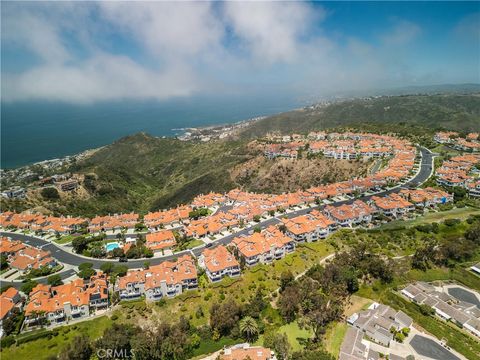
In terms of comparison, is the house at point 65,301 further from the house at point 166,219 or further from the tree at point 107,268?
the house at point 166,219

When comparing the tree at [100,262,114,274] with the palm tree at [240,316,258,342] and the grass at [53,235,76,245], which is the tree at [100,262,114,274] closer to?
the grass at [53,235,76,245]

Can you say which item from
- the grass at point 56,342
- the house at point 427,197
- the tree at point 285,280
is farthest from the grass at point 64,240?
the house at point 427,197

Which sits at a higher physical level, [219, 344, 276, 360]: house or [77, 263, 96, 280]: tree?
[77, 263, 96, 280]: tree

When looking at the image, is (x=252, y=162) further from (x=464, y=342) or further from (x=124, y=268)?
(x=464, y=342)

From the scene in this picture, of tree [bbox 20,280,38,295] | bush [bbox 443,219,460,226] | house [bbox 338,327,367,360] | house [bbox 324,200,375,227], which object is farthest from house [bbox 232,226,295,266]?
tree [bbox 20,280,38,295]

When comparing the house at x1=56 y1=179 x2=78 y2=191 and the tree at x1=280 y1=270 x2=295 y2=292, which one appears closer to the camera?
the tree at x1=280 y1=270 x2=295 y2=292

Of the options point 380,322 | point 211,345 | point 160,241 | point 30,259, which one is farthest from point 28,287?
point 380,322

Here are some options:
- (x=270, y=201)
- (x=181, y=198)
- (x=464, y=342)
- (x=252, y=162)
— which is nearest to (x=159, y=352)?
(x=464, y=342)
